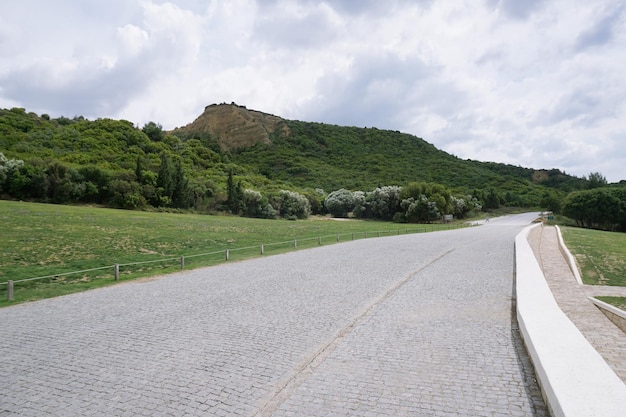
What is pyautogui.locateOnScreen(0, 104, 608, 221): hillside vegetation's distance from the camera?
2243 inches

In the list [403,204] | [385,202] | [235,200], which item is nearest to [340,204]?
[385,202]

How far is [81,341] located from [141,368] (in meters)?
2.10

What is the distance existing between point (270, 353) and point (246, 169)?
384 ft

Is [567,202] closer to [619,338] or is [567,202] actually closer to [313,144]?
[619,338]

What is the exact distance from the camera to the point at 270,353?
6105 mm

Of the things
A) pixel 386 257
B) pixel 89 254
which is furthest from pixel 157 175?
pixel 386 257

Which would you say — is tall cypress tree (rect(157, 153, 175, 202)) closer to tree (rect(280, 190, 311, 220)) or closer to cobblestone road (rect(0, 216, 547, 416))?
tree (rect(280, 190, 311, 220))

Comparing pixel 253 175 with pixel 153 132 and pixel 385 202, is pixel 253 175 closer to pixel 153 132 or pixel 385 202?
pixel 153 132

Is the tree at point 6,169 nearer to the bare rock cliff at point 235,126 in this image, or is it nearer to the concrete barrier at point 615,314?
the concrete barrier at point 615,314

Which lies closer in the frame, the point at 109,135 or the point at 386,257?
the point at 386,257

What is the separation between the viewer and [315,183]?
116m

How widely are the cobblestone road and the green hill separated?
51.7 meters

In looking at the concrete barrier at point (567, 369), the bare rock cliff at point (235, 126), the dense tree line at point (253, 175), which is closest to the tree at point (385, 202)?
the dense tree line at point (253, 175)

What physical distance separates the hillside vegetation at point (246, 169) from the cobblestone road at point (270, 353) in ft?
170
